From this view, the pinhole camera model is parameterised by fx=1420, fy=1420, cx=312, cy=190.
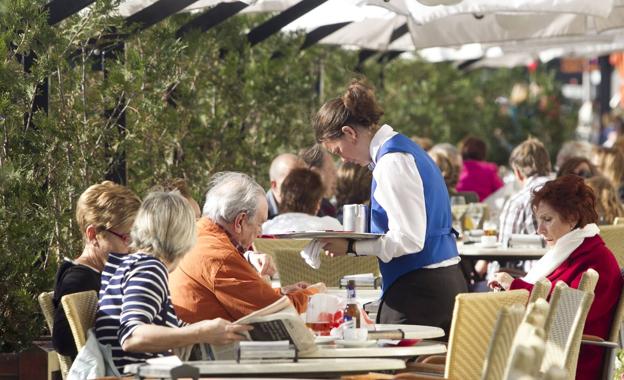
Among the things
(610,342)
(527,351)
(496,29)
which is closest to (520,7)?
(496,29)

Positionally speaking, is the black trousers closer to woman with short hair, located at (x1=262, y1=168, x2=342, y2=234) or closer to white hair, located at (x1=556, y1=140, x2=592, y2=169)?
woman with short hair, located at (x1=262, y1=168, x2=342, y2=234)

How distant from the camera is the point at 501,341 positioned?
13.6 feet

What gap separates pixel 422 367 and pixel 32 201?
214cm

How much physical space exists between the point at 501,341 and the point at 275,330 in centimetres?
74

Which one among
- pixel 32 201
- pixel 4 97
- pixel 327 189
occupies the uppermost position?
pixel 4 97

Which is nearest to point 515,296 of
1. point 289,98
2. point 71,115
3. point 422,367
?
point 422,367

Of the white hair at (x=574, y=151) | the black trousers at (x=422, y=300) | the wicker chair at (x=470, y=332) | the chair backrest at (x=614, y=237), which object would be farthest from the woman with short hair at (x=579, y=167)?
the wicker chair at (x=470, y=332)

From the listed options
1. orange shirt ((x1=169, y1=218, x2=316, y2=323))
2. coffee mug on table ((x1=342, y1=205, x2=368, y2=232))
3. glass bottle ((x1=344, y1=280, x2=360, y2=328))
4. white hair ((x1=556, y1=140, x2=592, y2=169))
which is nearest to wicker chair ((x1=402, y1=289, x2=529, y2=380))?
glass bottle ((x1=344, y1=280, x2=360, y2=328))

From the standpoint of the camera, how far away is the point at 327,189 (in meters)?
9.53

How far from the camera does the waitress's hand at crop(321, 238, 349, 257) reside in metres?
5.88

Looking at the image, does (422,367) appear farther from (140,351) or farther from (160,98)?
(160,98)

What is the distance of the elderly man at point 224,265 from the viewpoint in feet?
16.3

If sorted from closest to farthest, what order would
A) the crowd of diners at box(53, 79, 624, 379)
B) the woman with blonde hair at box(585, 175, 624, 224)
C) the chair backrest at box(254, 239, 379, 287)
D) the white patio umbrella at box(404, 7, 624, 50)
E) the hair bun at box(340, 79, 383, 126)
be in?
the crowd of diners at box(53, 79, 624, 379) < the hair bun at box(340, 79, 383, 126) < the chair backrest at box(254, 239, 379, 287) < the woman with blonde hair at box(585, 175, 624, 224) < the white patio umbrella at box(404, 7, 624, 50)

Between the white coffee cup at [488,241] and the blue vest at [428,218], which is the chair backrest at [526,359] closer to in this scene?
the blue vest at [428,218]
